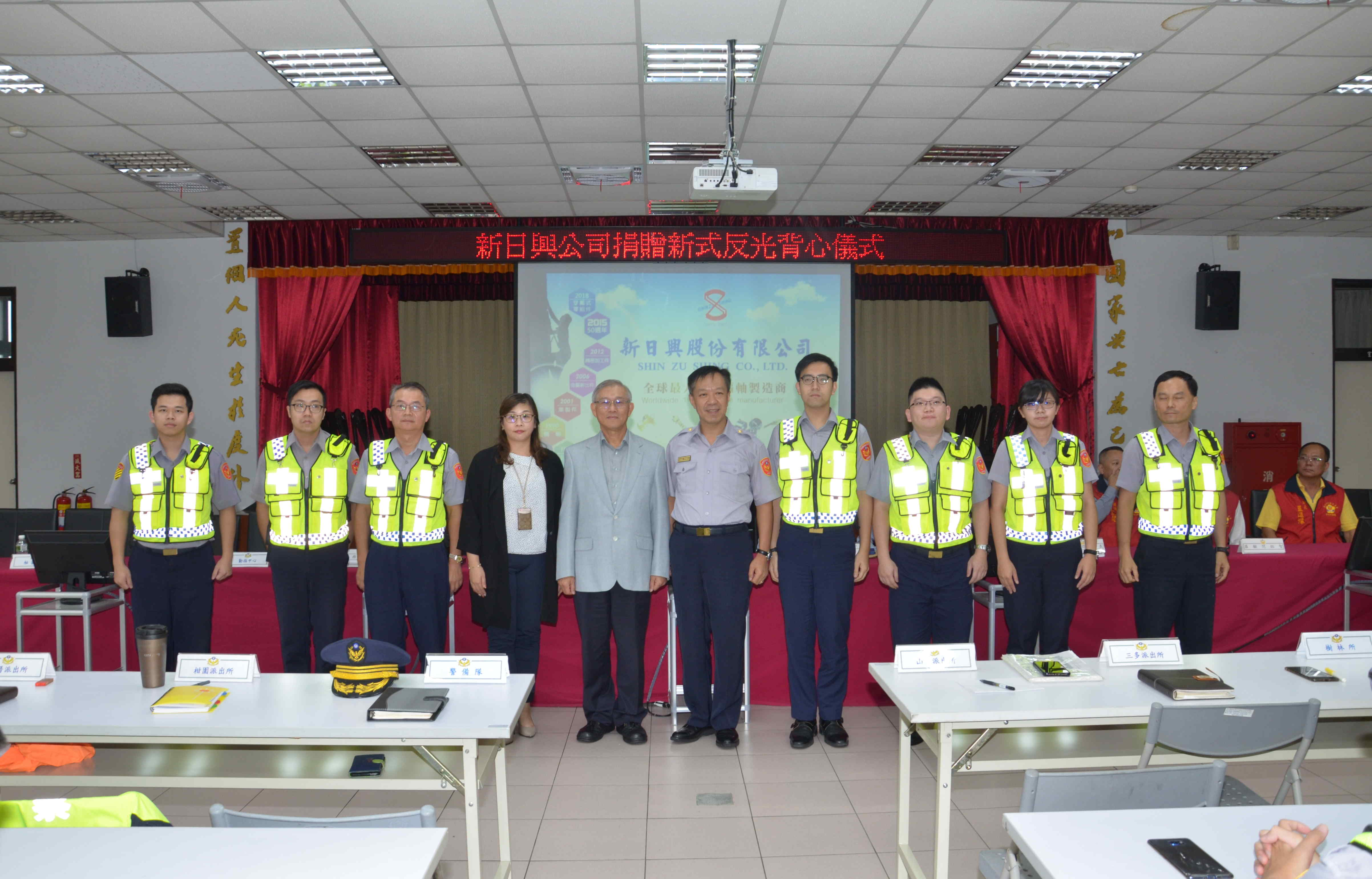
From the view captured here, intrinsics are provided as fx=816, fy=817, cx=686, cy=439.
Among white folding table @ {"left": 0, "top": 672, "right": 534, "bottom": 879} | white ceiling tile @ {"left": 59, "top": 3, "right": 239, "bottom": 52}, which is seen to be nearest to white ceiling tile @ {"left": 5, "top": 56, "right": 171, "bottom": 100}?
white ceiling tile @ {"left": 59, "top": 3, "right": 239, "bottom": 52}

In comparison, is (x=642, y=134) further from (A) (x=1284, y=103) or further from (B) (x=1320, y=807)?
(B) (x=1320, y=807)

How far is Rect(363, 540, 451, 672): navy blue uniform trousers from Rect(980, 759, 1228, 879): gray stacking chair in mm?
2558

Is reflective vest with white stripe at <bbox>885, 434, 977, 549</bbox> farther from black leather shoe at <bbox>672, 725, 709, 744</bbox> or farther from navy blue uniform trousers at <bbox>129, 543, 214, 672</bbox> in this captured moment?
navy blue uniform trousers at <bbox>129, 543, 214, 672</bbox>

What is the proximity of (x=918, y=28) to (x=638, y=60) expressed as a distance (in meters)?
1.30

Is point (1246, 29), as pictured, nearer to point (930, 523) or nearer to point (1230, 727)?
point (930, 523)

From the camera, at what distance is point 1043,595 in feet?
11.4

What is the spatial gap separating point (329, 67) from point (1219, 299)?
7227 mm

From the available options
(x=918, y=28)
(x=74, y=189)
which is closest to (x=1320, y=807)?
(x=918, y=28)

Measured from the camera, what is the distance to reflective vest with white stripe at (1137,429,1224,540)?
3.49 metres

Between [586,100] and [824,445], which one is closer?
[824,445]

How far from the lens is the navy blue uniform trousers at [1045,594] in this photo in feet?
11.3

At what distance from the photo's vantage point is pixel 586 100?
440 cm

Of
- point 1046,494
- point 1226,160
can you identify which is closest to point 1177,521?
point 1046,494

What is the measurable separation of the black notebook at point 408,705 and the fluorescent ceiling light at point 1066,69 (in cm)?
377
